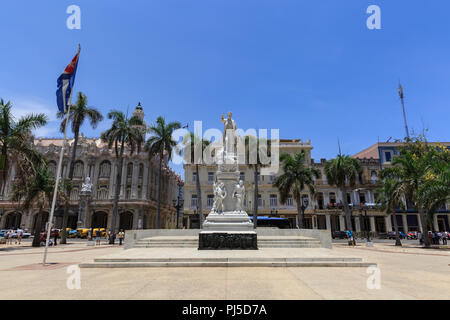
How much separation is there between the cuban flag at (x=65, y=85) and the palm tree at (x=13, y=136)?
33.6ft

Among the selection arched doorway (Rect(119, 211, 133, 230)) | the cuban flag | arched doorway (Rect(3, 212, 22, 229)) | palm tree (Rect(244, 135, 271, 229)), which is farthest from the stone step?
arched doorway (Rect(3, 212, 22, 229))

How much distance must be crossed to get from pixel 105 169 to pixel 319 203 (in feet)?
143

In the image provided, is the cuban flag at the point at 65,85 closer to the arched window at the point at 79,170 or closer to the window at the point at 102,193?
the window at the point at 102,193

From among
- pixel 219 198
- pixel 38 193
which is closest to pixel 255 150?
pixel 219 198

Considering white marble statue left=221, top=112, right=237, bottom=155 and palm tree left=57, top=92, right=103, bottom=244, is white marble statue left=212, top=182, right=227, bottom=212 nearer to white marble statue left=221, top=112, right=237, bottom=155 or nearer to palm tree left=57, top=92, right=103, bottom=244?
white marble statue left=221, top=112, right=237, bottom=155

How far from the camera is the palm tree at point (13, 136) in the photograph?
18.6 meters

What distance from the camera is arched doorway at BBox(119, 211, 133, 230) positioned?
5347 cm

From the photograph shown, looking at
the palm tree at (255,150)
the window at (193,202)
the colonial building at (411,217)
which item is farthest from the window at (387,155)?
the window at (193,202)

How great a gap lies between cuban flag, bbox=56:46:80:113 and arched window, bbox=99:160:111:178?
46.4 m

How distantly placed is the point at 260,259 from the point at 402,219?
50.3 m

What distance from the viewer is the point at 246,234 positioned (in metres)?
12.0

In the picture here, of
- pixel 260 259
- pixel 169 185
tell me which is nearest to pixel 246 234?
pixel 260 259

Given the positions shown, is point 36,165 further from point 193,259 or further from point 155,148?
point 193,259

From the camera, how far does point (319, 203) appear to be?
4978 cm
